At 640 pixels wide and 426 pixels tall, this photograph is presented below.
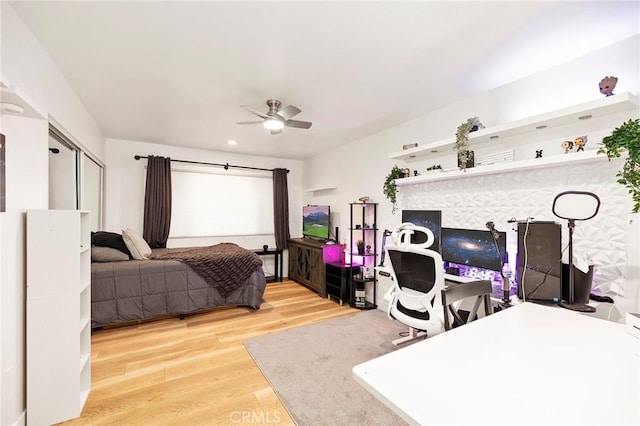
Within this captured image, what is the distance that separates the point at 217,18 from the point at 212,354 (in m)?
2.67

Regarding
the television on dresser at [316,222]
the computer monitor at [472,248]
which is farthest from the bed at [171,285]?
the computer monitor at [472,248]

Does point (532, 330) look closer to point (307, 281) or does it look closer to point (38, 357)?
point (38, 357)

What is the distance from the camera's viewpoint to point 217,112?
10.3 feet

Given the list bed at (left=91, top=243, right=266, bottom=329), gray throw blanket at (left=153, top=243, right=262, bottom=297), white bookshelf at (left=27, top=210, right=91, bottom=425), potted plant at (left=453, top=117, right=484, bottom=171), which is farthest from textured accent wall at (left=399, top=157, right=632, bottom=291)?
white bookshelf at (left=27, top=210, right=91, bottom=425)

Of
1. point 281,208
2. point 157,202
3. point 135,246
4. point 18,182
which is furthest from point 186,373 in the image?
point 281,208

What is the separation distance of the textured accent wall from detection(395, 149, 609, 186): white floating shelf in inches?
4.2

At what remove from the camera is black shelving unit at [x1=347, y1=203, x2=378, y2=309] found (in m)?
3.90

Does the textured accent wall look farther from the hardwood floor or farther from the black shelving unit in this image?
the hardwood floor

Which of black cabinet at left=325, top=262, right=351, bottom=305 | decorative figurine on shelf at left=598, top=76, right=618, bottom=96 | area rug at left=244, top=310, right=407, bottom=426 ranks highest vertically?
decorative figurine on shelf at left=598, top=76, right=618, bottom=96

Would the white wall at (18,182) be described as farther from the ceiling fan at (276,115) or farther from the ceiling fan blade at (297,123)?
the ceiling fan blade at (297,123)

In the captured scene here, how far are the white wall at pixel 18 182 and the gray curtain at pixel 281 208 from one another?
146 inches

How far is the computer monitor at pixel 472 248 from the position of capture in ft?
8.11

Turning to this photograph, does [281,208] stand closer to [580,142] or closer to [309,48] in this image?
[309,48]

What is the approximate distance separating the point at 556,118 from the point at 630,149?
490mm
